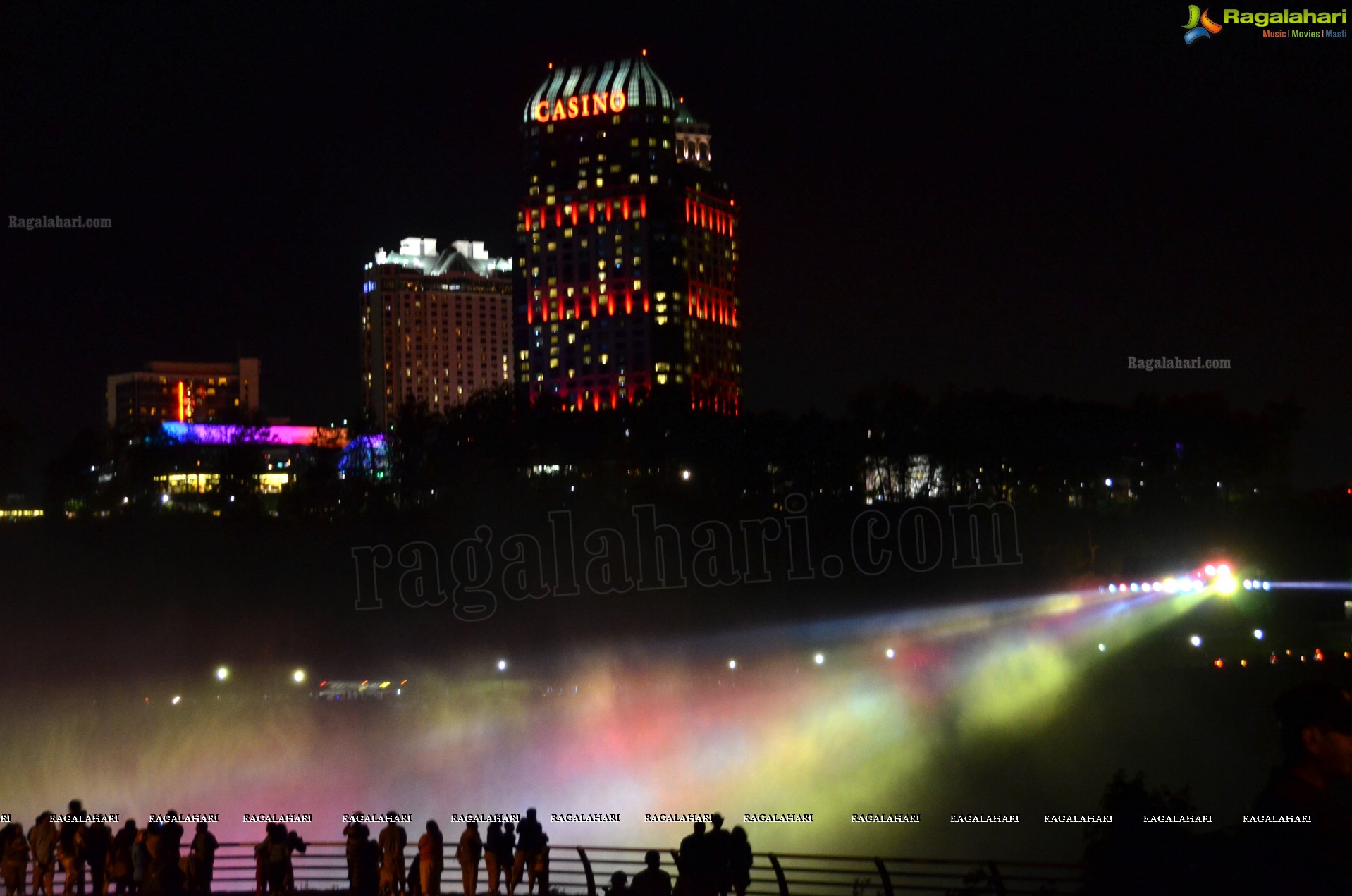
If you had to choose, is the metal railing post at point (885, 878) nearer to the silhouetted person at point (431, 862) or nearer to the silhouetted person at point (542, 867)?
the silhouetted person at point (542, 867)

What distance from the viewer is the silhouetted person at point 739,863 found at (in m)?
17.5

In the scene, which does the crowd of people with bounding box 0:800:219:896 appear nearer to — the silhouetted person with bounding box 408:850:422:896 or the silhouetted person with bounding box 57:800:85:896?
the silhouetted person with bounding box 57:800:85:896

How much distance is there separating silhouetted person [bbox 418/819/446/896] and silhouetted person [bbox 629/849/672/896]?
5132 millimetres

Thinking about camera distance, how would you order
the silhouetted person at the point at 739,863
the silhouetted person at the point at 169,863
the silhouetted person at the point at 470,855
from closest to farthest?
the silhouetted person at the point at 739,863, the silhouetted person at the point at 169,863, the silhouetted person at the point at 470,855

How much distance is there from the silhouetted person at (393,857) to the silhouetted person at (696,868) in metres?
5.19

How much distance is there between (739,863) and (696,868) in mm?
837

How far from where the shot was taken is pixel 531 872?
20641mm

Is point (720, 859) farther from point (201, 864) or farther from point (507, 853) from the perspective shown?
point (201, 864)

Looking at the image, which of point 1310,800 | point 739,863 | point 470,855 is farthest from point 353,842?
point 1310,800

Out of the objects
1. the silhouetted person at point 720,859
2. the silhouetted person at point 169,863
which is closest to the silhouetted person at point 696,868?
the silhouetted person at point 720,859

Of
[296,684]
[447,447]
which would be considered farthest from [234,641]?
[447,447]

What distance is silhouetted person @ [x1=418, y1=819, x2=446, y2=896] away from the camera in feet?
65.6
